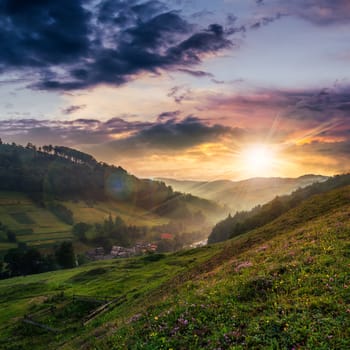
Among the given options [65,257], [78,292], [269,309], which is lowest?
[65,257]

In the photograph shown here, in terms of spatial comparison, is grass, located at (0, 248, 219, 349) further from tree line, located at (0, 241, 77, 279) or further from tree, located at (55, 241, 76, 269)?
tree, located at (55, 241, 76, 269)

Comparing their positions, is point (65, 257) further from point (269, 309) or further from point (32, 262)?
point (269, 309)

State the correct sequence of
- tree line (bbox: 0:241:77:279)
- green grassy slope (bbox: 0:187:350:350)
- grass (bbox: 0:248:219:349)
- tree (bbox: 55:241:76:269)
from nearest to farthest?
green grassy slope (bbox: 0:187:350:350) → grass (bbox: 0:248:219:349) → tree line (bbox: 0:241:77:279) → tree (bbox: 55:241:76:269)

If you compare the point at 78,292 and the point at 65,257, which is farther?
the point at 65,257

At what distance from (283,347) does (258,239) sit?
3230cm

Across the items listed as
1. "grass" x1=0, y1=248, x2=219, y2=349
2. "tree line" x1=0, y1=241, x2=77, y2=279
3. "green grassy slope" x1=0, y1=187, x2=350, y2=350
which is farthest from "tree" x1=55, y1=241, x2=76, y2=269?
"green grassy slope" x1=0, y1=187, x2=350, y2=350

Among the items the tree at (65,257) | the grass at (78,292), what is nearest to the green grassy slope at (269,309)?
the grass at (78,292)

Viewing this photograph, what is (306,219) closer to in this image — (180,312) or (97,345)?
(180,312)

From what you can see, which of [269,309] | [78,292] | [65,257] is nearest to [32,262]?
[65,257]

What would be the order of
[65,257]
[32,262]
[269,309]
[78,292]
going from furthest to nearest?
[65,257], [32,262], [78,292], [269,309]

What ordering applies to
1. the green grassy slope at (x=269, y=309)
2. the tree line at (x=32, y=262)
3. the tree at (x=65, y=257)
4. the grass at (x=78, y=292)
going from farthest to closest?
1. the tree at (x=65, y=257)
2. the tree line at (x=32, y=262)
3. the grass at (x=78, y=292)
4. the green grassy slope at (x=269, y=309)

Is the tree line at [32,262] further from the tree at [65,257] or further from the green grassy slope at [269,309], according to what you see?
the green grassy slope at [269,309]

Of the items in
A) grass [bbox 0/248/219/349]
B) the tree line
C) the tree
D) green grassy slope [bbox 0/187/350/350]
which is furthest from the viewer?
the tree

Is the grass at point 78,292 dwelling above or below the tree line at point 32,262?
above
